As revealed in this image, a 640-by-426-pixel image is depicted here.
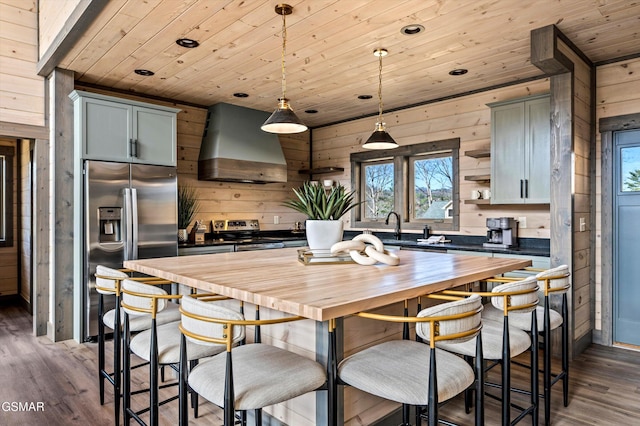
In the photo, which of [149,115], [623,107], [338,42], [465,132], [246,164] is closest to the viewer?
[338,42]

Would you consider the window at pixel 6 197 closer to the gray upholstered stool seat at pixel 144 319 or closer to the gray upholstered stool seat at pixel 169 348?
the gray upholstered stool seat at pixel 144 319

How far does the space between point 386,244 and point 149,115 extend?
9.34 feet

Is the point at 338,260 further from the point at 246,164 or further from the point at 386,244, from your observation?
the point at 246,164

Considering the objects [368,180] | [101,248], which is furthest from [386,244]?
[101,248]

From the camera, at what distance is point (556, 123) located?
3.38 m

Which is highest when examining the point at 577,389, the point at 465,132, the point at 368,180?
the point at 465,132

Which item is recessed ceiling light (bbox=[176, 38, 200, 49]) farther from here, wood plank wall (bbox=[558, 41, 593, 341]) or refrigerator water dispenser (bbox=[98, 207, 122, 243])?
wood plank wall (bbox=[558, 41, 593, 341])

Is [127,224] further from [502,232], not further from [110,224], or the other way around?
[502,232]

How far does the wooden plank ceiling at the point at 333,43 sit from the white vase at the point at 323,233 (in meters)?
1.40

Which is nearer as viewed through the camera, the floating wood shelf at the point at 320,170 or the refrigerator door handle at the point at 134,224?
the refrigerator door handle at the point at 134,224

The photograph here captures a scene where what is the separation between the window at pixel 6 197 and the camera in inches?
211

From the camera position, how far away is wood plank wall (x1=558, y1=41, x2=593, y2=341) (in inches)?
135

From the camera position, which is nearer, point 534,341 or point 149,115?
A: point 534,341

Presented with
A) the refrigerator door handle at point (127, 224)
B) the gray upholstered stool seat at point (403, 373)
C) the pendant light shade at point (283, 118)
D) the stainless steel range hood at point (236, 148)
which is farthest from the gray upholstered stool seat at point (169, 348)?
the stainless steel range hood at point (236, 148)
